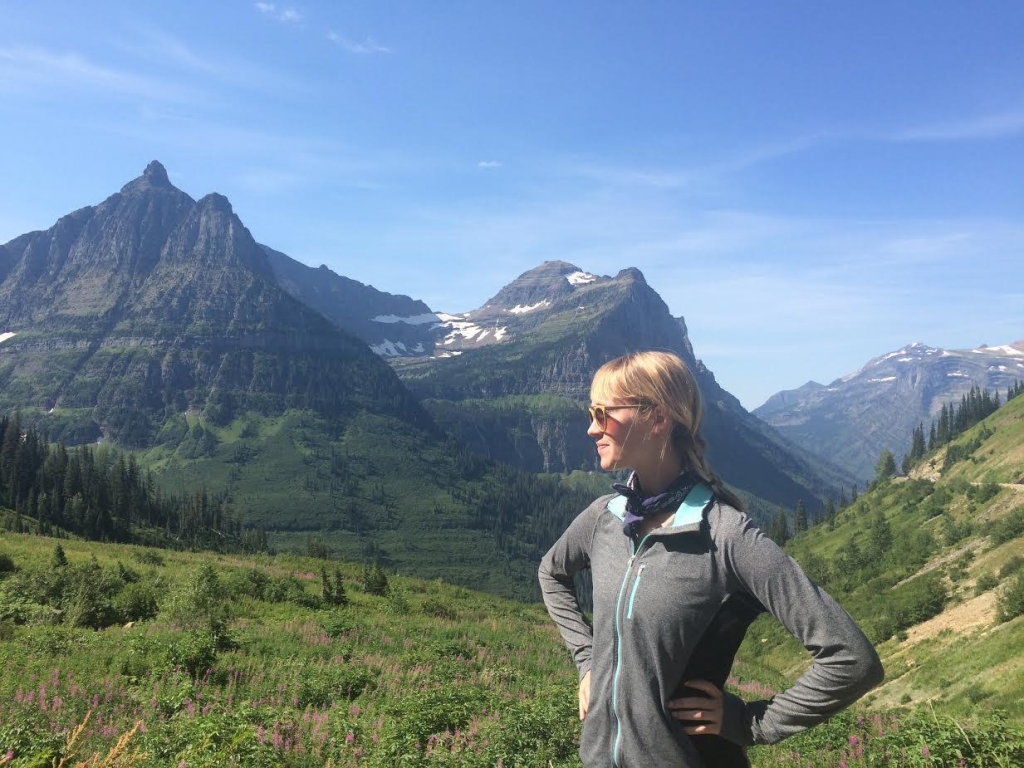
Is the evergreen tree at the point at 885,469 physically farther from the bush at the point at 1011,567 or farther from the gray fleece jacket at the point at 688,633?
the gray fleece jacket at the point at 688,633

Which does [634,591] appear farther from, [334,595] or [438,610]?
[438,610]

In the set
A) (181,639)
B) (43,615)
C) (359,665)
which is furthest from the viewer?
(43,615)

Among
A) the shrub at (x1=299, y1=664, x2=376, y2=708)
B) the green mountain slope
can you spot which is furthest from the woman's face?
the green mountain slope

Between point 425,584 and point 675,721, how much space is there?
32080 millimetres

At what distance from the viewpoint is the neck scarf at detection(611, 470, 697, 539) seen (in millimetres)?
A: 3432

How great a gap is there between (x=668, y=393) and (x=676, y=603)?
3.69ft

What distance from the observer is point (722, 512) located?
3172mm

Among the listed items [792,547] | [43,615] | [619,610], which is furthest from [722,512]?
[792,547]

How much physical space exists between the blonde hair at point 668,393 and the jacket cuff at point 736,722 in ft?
3.70

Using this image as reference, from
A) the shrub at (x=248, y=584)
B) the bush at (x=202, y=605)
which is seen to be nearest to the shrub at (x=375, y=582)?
the shrub at (x=248, y=584)

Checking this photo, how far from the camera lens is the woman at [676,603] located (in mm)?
2900

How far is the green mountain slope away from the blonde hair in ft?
41.7

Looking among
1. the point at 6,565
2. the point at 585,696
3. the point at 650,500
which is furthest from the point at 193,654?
the point at 6,565

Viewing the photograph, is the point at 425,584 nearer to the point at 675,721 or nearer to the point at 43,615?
the point at 43,615
